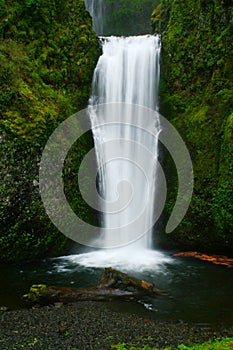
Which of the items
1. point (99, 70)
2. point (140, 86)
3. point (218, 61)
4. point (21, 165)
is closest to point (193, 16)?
point (218, 61)

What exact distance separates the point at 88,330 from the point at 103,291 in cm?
154

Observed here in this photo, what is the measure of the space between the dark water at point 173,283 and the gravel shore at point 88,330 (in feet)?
1.48

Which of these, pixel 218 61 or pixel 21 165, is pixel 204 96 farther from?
pixel 21 165

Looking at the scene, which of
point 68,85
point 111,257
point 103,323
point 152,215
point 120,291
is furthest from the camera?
point 68,85

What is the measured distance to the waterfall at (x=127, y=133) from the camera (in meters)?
10.7

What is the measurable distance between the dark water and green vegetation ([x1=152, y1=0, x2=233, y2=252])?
3.99ft

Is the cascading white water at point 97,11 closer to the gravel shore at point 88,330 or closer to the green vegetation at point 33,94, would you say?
the green vegetation at point 33,94

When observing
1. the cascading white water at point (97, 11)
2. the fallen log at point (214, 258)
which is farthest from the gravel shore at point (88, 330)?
the cascading white water at point (97, 11)

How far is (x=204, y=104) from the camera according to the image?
10867 millimetres

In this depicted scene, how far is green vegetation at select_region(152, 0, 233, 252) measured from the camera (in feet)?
31.8

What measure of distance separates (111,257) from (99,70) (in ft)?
22.5

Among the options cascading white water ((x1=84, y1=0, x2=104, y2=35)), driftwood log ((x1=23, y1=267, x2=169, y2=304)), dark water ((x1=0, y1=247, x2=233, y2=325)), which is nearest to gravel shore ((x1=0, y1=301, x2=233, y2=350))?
driftwood log ((x1=23, y1=267, x2=169, y2=304))

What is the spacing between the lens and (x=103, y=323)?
5.65m

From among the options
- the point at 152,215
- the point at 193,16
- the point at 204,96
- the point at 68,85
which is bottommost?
the point at 152,215
